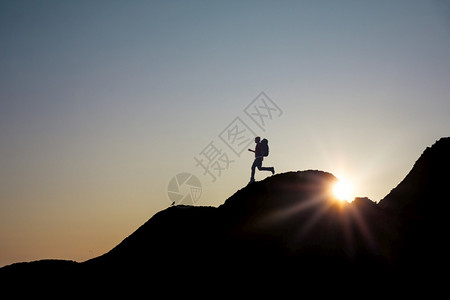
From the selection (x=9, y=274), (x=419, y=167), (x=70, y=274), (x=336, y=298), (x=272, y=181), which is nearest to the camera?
(x=336, y=298)

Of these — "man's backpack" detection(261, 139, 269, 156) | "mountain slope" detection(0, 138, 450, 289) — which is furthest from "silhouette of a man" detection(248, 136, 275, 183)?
"mountain slope" detection(0, 138, 450, 289)

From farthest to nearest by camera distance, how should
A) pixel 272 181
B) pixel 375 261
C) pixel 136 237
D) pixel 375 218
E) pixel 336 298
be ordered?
pixel 136 237, pixel 272 181, pixel 375 218, pixel 375 261, pixel 336 298

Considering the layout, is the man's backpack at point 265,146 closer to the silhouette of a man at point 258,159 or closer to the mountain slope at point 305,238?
the silhouette of a man at point 258,159

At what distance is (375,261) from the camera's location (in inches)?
480

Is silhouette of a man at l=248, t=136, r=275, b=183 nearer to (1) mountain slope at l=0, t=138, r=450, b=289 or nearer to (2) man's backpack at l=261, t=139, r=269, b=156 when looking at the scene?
(2) man's backpack at l=261, t=139, r=269, b=156

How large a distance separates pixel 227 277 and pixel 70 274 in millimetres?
9999

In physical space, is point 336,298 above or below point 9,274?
below

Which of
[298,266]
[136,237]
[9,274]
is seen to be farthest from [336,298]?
[9,274]

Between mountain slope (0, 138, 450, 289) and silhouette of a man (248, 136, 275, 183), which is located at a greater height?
silhouette of a man (248, 136, 275, 183)

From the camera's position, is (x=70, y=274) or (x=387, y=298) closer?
(x=387, y=298)

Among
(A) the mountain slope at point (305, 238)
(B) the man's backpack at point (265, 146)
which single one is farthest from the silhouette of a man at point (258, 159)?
(A) the mountain slope at point (305, 238)

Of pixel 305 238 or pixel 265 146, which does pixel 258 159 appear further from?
pixel 305 238

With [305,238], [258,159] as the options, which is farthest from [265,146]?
[305,238]

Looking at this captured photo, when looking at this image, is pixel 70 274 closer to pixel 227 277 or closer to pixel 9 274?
pixel 9 274
